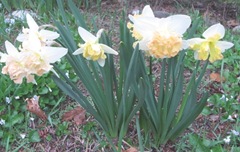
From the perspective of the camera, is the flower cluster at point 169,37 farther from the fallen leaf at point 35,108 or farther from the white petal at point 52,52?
the fallen leaf at point 35,108

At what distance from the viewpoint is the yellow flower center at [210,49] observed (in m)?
1.44

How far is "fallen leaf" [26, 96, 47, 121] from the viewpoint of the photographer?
2.15 m

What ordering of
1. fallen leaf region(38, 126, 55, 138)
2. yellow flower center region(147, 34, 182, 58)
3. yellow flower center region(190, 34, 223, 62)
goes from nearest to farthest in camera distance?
yellow flower center region(147, 34, 182, 58), yellow flower center region(190, 34, 223, 62), fallen leaf region(38, 126, 55, 138)

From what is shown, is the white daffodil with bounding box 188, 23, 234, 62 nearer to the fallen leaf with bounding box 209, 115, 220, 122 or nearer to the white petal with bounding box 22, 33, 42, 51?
the white petal with bounding box 22, 33, 42, 51

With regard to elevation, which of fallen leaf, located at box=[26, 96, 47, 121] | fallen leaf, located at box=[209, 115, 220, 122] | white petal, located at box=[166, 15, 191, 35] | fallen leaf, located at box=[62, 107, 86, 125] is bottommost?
fallen leaf, located at box=[209, 115, 220, 122]

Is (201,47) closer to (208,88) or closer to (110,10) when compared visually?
(208,88)

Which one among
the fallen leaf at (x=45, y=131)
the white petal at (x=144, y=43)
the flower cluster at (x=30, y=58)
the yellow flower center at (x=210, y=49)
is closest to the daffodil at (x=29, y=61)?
the flower cluster at (x=30, y=58)

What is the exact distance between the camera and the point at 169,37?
134cm

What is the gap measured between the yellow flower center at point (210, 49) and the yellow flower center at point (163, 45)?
13cm

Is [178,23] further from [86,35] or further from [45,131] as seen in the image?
[45,131]

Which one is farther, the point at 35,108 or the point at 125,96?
the point at 35,108

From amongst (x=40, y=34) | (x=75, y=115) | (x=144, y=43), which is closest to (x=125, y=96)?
(x=144, y=43)

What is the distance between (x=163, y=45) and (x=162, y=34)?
0.15ft

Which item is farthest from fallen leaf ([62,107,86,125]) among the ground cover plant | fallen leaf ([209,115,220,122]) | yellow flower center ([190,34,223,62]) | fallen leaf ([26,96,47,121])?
yellow flower center ([190,34,223,62])
